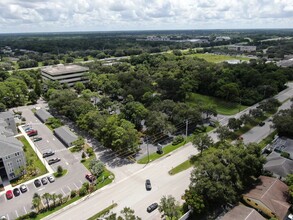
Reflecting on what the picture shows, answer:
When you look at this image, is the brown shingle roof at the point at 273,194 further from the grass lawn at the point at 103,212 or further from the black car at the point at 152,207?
the grass lawn at the point at 103,212

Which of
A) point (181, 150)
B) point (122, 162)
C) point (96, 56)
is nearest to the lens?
point (122, 162)

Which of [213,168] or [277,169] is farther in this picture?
[277,169]

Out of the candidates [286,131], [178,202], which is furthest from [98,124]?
[286,131]

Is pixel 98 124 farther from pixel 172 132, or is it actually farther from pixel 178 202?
pixel 178 202

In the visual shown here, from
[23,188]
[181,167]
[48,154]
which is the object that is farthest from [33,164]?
[181,167]

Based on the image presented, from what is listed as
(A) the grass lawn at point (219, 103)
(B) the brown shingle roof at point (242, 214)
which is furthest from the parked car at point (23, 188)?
(A) the grass lawn at point (219, 103)

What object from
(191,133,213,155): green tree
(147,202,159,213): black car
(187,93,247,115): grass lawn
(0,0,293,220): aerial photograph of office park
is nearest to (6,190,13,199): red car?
(0,0,293,220): aerial photograph of office park
